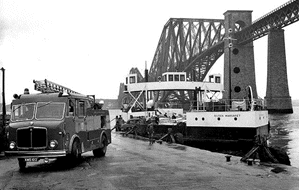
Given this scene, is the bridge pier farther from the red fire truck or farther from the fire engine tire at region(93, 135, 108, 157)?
the red fire truck

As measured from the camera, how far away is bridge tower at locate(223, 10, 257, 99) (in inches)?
3228

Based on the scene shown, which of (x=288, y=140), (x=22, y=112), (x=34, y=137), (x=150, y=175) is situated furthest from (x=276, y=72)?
(x=34, y=137)

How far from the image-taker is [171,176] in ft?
35.7

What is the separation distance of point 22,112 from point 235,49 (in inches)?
3100

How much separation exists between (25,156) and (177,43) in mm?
101376

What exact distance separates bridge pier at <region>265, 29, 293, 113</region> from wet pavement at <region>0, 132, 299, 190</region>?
62.7m

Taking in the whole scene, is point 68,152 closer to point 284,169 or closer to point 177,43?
point 284,169

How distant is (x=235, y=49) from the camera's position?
8631cm

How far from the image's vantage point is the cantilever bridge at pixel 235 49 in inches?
2896

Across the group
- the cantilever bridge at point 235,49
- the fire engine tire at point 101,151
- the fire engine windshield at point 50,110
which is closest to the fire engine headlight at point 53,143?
the fire engine windshield at point 50,110

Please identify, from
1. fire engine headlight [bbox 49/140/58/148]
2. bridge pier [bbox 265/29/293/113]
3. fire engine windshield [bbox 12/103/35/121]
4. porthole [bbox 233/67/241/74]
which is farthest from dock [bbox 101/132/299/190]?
porthole [bbox 233/67/241/74]

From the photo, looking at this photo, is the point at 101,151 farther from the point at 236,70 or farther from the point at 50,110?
the point at 236,70

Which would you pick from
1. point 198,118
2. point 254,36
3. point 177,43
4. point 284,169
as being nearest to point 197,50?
point 177,43

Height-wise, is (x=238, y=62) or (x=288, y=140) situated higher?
(x=238, y=62)
